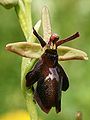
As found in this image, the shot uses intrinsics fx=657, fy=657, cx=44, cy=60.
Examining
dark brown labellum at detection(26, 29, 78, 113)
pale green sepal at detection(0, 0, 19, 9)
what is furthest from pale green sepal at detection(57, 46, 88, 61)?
pale green sepal at detection(0, 0, 19, 9)

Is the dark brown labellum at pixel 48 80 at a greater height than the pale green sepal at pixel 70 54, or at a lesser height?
lesser

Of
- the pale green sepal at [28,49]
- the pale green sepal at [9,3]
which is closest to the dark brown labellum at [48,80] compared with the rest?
the pale green sepal at [28,49]

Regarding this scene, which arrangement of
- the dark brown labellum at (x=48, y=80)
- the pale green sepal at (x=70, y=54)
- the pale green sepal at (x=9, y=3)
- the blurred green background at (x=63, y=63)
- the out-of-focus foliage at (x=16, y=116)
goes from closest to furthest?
the dark brown labellum at (x=48, y=80)
the pale green sepal at (x=70, y=54)
the pale green sepal at (x=9, y=3)
the out-of-focus foliage at (x=16, y=116)
the blurred green background at (x=63, y=63)

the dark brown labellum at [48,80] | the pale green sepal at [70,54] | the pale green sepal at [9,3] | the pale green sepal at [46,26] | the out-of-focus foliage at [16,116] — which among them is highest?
the pale green sepal at [9,3]

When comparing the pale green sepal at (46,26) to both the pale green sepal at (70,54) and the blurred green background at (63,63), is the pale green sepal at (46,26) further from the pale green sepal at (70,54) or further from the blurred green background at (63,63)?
the blurred green background at (63,63)

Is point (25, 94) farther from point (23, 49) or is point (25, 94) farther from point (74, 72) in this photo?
point (74, 72)

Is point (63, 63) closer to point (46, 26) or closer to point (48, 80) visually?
point (46, 26)

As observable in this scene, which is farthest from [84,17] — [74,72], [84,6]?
[74,72]
